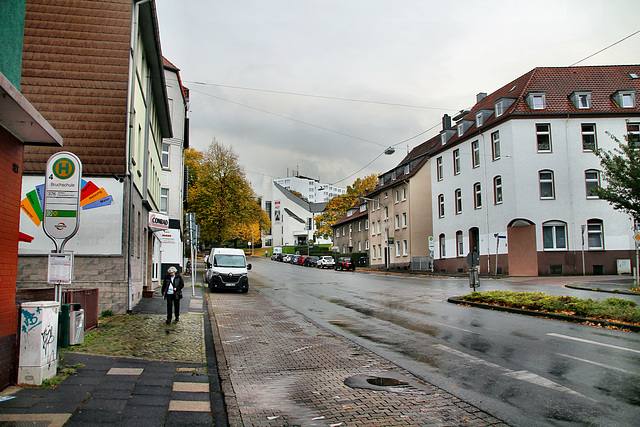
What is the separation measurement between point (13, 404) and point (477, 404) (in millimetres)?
5157

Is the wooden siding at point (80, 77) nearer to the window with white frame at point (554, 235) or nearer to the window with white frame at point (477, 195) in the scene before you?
the window with white frame at point (554, 235)

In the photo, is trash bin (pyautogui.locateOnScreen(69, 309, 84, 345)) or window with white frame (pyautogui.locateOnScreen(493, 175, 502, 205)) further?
window with white frame (pyautogui.locateOnScreen(493, 175, 502, 205))

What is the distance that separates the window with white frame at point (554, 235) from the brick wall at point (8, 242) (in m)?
32.9

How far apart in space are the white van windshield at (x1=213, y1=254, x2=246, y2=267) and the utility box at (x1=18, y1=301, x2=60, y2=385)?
19130mm

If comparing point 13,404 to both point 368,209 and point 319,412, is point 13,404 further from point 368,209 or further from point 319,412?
point 368,209

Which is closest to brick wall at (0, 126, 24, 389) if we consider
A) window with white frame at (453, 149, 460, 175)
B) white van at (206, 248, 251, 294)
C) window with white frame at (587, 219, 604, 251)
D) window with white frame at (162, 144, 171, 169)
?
white van at (206, 248, 251, 294)

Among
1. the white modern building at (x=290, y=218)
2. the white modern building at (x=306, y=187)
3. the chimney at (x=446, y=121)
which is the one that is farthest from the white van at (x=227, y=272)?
the white modern building at (x=306, y=187)

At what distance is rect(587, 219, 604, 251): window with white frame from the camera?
33.9 m

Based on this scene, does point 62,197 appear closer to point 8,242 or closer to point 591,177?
point 8,242

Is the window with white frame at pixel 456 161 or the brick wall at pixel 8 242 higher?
the window with white frame at pixel 456 161

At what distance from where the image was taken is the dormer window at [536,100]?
35.6 metres

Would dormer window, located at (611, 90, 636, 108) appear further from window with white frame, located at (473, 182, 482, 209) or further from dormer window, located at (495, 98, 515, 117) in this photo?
window with white frame, located at (473, 182, 482, 209)

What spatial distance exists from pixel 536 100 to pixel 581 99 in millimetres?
3168

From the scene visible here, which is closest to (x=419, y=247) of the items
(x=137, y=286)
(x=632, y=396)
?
(x=137, y=286)
